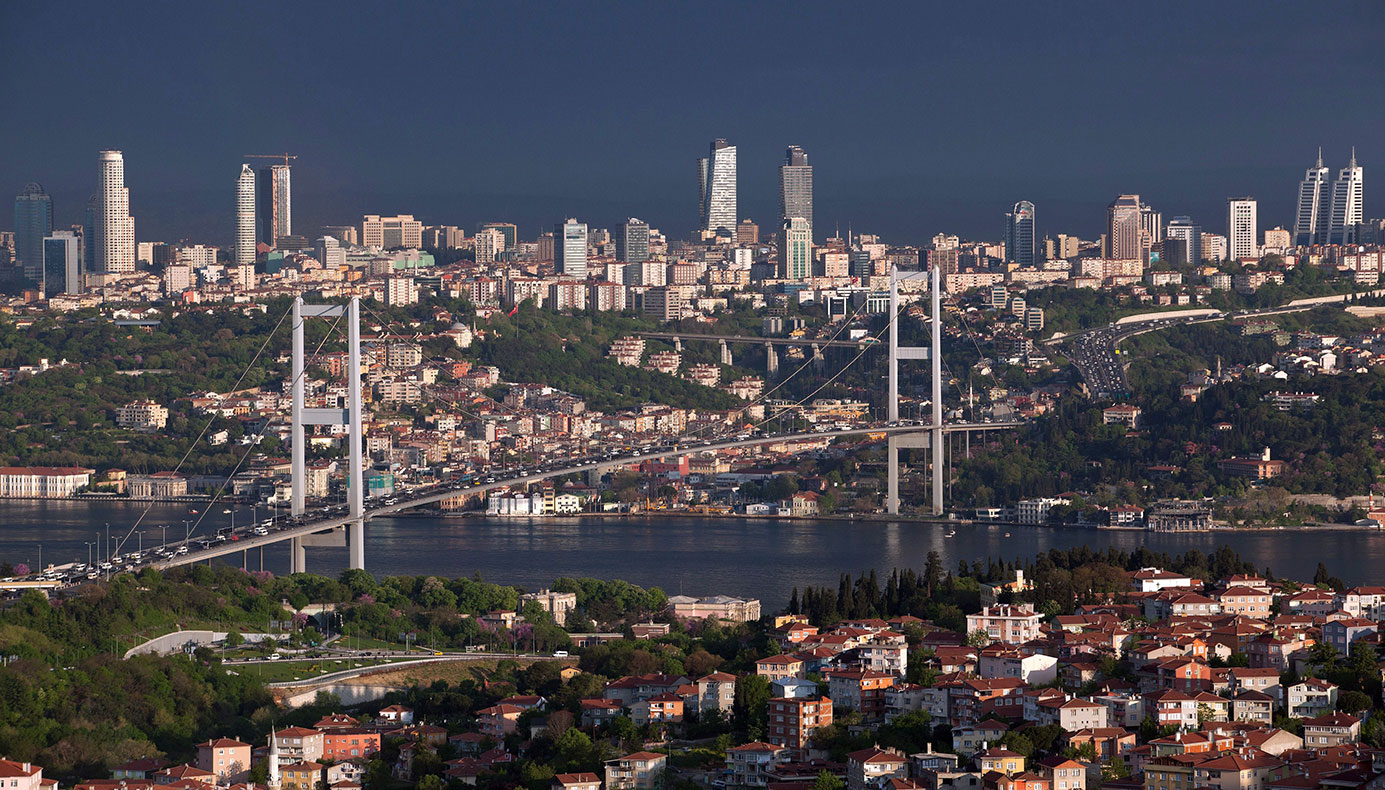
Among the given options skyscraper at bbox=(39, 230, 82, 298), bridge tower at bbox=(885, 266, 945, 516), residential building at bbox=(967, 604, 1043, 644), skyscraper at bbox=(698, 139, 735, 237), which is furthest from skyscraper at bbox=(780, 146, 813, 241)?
residential building at bbox=(967, 604, 1043, 644)

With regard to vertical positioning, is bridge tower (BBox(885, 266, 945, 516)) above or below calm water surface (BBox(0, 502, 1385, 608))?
above

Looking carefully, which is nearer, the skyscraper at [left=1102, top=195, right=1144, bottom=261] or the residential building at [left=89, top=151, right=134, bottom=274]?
the skyscraper at [left=1102, top=195, right=1144, bottom=261]

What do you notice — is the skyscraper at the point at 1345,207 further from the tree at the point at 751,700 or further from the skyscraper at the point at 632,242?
the tree at the point at 751,700

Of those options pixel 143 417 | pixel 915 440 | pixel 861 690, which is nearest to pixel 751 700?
pixel 861 690

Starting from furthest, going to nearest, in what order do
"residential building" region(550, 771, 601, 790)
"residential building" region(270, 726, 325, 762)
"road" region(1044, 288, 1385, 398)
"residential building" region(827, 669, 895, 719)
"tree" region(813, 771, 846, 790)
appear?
"road" region(1044, 288, 1385, 398) < "residential building" region(827, 669, 895, 719) < "residential building" region(270, 726, 325, 762) < "residential building" region(550, 771, 601, 790) < "tree" region(813, 771, 846, 790)

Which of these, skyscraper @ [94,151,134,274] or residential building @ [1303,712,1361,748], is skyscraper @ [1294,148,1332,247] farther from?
residential building @ [1303,712,1361,748]

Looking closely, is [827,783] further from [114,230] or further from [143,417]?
[114,230]
